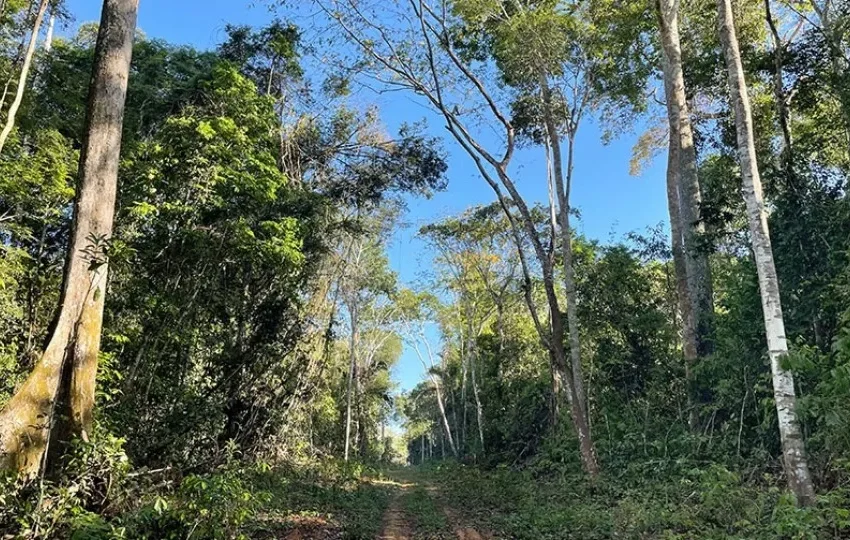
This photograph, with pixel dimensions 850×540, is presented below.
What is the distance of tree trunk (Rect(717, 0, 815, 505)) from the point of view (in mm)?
5961

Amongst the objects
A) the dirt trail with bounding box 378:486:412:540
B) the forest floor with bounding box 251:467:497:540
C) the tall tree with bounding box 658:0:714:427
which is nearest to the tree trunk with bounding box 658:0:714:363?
the tall tree with bounding box 658:0:714:427

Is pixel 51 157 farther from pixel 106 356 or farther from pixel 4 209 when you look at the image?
pixel 106 356

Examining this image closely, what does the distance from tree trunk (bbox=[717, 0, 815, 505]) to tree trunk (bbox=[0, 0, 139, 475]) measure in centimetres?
679

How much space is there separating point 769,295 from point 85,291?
6.99 m

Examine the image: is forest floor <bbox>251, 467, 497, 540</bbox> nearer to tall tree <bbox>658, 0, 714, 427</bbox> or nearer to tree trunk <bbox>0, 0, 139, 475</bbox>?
tree trunk <bbox>0, 0, 139, 475</bbox>

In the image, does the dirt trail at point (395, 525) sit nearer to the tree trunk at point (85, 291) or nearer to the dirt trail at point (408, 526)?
the dirt trail at point (408, 526)

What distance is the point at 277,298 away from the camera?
12703 mm

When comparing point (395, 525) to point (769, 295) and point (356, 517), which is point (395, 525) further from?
point (769, 295)

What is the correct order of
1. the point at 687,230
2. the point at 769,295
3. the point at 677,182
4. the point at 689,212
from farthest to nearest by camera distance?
the point at 677,182 < the point at 689,212 < the point at 687,230 < the point at 769,295

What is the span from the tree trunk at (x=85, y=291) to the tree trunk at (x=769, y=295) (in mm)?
6794

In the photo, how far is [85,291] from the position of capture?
4910mm

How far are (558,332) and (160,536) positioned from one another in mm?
8040

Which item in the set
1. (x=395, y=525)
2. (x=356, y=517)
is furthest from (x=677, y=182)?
(x=356, y=517)

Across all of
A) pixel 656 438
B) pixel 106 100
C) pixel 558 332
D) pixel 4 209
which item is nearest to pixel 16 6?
pixel 4 209
